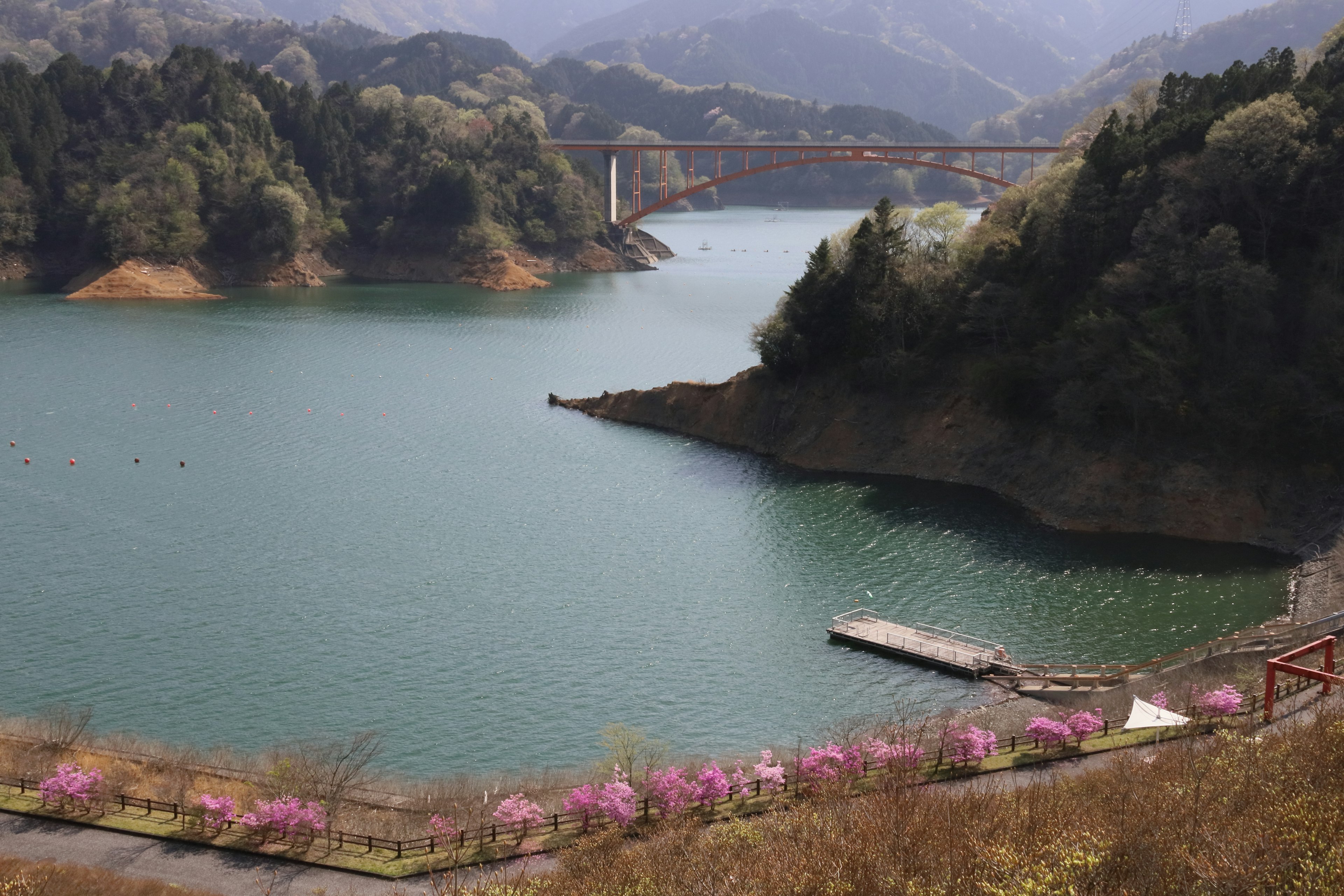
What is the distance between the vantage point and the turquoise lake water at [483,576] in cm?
3847

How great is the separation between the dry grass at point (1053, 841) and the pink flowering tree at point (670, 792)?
3.19 ft

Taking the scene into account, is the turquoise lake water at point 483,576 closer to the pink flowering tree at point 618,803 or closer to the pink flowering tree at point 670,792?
the pink flowering tree at point 670,792

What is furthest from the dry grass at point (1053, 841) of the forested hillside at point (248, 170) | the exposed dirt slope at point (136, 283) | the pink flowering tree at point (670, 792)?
the forested hillside at point (248, 170)

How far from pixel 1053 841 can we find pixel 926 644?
781 inches

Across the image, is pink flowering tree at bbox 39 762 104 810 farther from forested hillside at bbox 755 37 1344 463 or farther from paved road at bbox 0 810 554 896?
forested hillside at bbox 755 37 1344 463

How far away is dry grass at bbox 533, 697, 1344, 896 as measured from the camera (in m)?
21.1

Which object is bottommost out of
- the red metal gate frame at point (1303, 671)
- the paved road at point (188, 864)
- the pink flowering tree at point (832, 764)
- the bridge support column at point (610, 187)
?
the paved road at point (188, 864)

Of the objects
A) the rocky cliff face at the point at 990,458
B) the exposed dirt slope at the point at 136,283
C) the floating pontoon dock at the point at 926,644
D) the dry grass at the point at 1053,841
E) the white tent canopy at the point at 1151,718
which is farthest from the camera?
the exposed dirt slope at the point at 136,283

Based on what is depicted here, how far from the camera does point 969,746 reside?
32781mm

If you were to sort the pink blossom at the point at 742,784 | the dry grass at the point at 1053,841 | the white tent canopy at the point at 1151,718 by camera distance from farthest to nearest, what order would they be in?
1. the white tent canopy at the point at 1151,718
2. the pink blossom at the point at 742,784
3. the dry grass at the point at 1053,841

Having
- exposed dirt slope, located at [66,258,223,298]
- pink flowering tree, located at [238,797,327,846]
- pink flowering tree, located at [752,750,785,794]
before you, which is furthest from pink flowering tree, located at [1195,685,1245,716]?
exposed dirt slope, located at [66,258,223,298]

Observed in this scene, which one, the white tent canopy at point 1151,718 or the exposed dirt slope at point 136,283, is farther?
the exposed dirt slope at point 136,283

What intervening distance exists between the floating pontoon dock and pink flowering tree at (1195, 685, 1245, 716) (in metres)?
7.02

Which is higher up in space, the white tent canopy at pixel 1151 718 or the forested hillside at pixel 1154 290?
the forested hillside at pixel 1154 290
